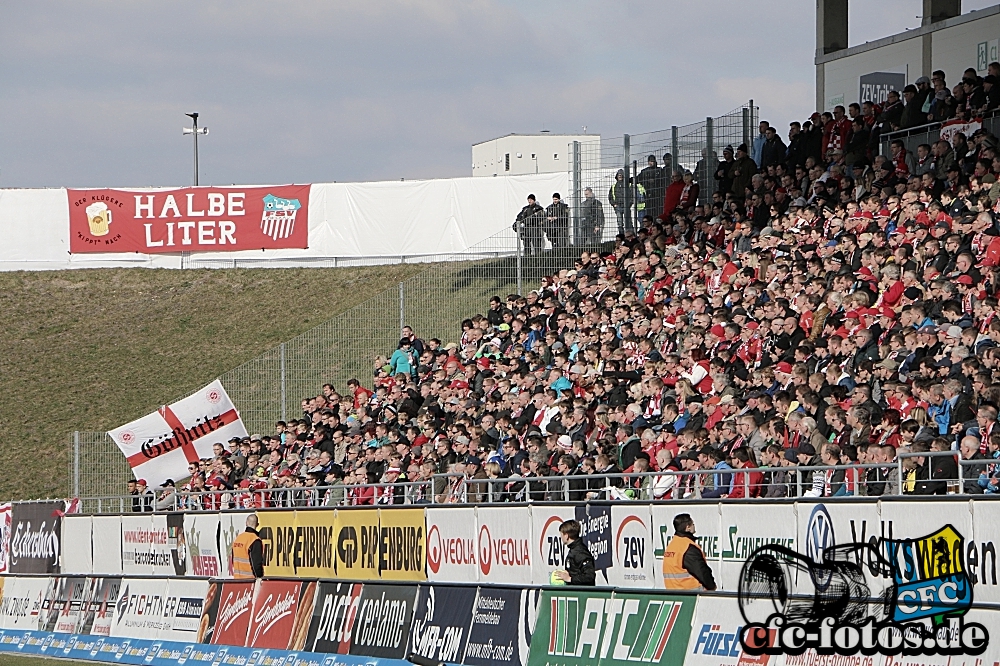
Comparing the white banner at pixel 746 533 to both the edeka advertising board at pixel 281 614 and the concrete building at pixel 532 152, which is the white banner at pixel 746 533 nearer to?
the edeka advertising board at pixel 281 614

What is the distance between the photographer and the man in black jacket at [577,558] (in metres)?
14.2

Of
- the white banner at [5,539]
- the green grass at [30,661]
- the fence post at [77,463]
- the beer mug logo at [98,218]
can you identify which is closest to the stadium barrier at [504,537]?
the green grass at [30,661]

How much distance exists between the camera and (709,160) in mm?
28734

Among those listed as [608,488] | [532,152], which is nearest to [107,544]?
[608,488]

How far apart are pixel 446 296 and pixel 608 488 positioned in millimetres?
16353

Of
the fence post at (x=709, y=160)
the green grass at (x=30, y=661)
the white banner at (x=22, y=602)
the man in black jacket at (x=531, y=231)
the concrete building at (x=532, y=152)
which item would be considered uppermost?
the concrete building at (x=532, y=152)

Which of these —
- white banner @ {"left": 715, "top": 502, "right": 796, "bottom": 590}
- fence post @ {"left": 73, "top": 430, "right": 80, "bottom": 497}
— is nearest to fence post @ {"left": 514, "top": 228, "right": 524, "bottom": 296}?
fence post @ {"left": 73, "top": 430, "right": 80, "bottom": 497}

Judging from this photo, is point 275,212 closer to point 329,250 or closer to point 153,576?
point 329,250

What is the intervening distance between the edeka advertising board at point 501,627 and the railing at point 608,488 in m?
1.06

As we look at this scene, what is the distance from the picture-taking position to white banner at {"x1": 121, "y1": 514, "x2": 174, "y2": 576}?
21.1 m

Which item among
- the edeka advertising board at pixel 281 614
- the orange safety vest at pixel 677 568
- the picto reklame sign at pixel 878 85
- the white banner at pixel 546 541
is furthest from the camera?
the picto reklame sign at pixel 878 85

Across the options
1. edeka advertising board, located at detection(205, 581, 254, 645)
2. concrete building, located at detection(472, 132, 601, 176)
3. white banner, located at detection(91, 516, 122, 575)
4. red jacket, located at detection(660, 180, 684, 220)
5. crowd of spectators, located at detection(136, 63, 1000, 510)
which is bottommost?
edeka advertising board, located at detection(205, 581, 254, 645)

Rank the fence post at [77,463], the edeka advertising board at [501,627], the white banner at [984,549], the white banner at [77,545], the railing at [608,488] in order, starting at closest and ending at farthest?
the white banner at [984,549] < the railing at [608,488] < the edeka advertising board at [501,627] < the white banner at [77,545] < the fence post at [77,463]

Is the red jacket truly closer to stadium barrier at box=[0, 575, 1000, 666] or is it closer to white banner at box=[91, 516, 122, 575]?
white banner at box=[91, 516, 122, 575]
